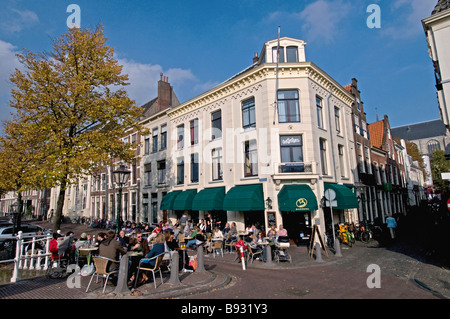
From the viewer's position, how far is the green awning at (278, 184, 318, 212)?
47.1ft

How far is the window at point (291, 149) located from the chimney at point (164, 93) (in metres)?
16.3

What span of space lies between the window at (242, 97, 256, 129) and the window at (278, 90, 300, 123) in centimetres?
194

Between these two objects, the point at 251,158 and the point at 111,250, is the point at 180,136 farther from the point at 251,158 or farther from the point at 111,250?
the point at 111,250

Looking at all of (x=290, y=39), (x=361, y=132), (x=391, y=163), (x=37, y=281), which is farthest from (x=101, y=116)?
(x=391, y=163)

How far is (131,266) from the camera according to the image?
7.23 m

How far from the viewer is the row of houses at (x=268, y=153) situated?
A: 51.5 ft

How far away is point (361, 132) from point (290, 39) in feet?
41.0

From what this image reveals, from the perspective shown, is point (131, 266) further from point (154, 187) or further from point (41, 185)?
point (154, 187)

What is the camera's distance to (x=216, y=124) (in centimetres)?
2034

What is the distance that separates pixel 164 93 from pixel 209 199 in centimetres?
1539

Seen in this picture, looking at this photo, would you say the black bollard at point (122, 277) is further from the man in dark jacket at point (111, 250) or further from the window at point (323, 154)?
the window at point (323, 154)

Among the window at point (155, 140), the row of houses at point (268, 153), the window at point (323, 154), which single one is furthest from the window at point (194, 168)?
the window at point (323, 154)

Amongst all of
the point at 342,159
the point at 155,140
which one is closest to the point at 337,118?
the point at 342,159

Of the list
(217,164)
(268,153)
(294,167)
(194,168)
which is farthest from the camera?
(194,168)
